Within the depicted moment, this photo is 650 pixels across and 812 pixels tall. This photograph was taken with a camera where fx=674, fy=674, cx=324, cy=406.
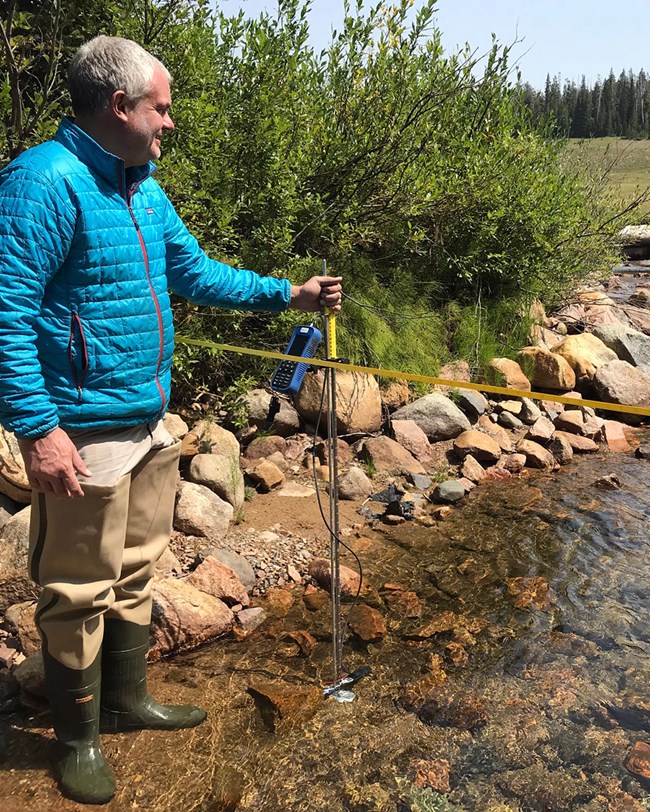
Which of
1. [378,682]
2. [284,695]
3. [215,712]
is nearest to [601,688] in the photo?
[378,682]

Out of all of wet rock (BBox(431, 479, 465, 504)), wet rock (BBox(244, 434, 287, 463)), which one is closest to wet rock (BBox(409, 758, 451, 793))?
wet rock (BBox(431, 479, 465, 504))

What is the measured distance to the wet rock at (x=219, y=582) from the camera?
412 cm

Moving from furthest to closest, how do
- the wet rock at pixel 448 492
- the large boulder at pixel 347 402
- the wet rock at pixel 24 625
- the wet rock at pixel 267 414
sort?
the large boulder at pixel 347 402, the wet rock at pixel 267 414, the wet rock at pixel 448 492, the wet rock at pixel 24 625

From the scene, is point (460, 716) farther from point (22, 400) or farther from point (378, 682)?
point (22, 400)

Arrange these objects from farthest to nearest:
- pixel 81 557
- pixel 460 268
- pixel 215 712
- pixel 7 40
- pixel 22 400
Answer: pixel 460 268
pixel 7 40
pixel 215 712
pixel 81 557
pixel 22 400

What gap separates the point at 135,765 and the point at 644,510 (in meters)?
4.77

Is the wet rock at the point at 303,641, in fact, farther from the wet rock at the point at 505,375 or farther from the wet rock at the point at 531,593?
the wet rock at the point at 505,375

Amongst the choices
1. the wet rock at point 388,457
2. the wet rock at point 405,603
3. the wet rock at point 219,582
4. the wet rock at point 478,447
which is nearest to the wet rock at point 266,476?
the wet rock at point 388,457

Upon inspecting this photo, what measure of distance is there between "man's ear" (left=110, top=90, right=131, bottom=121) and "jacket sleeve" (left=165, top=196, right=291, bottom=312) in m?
0.53

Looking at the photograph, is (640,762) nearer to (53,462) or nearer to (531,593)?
(531,593)

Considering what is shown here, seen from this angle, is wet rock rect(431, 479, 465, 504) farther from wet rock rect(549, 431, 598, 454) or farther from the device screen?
the device screen

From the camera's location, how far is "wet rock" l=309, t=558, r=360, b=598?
14.7ft

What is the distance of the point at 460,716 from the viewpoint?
3318 millimetres

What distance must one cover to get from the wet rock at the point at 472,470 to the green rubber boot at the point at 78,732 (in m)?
4.47
